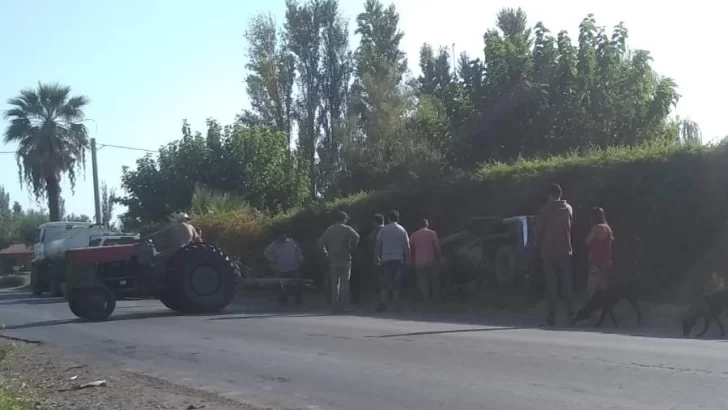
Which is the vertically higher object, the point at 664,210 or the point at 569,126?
the point at 569,126

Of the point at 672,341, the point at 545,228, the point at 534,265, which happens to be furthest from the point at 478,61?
the point at 672,341

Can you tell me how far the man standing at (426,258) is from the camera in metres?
20.1

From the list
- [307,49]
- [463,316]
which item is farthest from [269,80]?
[463,316]

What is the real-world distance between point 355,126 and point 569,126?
24368 millimetres

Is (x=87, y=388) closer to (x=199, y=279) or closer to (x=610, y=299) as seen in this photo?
(x=610, y=299)

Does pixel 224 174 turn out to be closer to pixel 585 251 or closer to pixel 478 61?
pixel 478 61

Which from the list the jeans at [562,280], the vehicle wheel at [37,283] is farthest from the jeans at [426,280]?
the vehicle wheel at [37,283]

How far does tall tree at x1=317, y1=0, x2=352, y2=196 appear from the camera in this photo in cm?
5825

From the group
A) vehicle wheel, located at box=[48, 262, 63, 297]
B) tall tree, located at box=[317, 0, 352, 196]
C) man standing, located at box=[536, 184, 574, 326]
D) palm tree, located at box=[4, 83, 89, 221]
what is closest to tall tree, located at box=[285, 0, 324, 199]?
tall tree, located at box=[317, 0, 352, 196]

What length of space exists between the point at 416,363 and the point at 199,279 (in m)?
9.29

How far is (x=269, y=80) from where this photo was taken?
58.3 metres

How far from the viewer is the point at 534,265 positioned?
62.5 feet

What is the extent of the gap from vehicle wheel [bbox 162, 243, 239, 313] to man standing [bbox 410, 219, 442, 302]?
351cm

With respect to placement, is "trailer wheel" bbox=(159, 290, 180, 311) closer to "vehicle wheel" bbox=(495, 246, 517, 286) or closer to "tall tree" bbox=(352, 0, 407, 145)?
"vehicle wheel" bbox=(495, 246, 517, 286)
